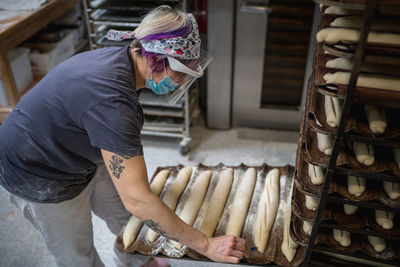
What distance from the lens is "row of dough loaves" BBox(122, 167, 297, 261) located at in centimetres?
159

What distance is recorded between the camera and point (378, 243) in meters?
1.37

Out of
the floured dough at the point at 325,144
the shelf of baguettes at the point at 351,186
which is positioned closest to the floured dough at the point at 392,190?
the shelf of baguettes at the point at 351,186

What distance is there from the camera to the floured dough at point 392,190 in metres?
1.20

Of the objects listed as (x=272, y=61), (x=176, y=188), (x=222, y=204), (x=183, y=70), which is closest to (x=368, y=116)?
(x=183, y=70)

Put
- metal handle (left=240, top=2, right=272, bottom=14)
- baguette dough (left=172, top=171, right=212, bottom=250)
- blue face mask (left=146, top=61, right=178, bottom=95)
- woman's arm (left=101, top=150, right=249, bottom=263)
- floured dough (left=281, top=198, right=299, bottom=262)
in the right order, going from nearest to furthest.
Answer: woman's arm (left=101, top=150, right=249, bottom=263) → blue face mask (left=146, top=61, right=178, bottom=95) → floured dough (left=281, top=198, right=299, bottom=262) → baguette dough (left=172, top=171, right=212, bottom=250) → metal handle (left=240, top=2, right=272, bottom=14)

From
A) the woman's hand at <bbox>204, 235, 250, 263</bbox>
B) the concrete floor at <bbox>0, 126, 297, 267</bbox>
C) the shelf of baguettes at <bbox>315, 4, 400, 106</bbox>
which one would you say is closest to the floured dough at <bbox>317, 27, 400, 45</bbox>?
the shelf of baguettes at <bbox>315, 4, 400, 106</bbox>

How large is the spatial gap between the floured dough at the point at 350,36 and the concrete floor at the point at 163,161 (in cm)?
147

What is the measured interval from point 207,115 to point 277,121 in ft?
1.97

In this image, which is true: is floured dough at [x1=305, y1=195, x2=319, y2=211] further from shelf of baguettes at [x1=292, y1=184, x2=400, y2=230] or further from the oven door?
the oven door

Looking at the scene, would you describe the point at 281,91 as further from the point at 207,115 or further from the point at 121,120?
the point at 121,120

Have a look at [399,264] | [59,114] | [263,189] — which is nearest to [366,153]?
[399,264]

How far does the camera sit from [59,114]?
1315mm

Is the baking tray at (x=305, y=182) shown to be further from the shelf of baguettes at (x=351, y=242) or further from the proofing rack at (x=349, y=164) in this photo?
the shelf of baguettes at (x=351, y=242)

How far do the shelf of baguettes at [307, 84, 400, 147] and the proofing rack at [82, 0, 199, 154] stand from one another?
1.38m
